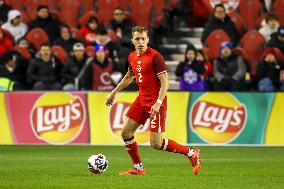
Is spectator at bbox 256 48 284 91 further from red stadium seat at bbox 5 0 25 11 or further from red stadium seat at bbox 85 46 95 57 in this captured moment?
red stadium seat at bbox 5 0 25 11

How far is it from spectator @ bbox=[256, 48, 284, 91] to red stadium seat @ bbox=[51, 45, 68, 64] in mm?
4136

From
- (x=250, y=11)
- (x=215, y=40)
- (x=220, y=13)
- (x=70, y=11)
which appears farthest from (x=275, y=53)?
(x=70, y=11)

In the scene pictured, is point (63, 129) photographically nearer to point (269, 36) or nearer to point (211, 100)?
point (211, 100)

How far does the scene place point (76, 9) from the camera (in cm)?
2139

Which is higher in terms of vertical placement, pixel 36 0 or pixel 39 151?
pixel 36 0

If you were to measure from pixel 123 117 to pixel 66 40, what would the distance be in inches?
140

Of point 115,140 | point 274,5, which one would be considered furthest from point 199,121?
point 274,5

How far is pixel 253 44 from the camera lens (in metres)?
19.0

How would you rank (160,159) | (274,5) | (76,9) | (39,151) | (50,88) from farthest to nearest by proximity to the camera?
(76,9) → (274,5) → (50,88) → (39,151) → (160,159)

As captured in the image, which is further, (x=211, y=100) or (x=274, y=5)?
(x=274, y=5)

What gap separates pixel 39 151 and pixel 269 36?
19.2ft

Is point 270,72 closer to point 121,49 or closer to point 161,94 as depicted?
point 121,49

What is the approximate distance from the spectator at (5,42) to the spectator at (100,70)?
7.27ft

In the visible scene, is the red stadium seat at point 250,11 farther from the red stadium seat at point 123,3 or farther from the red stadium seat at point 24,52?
the red stadium seat at point 24,52
